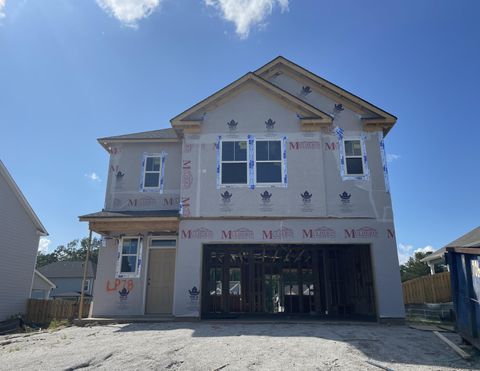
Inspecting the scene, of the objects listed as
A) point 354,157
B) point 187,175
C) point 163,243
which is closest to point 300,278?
point 354,157

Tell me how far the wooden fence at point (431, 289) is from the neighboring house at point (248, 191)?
305 cm

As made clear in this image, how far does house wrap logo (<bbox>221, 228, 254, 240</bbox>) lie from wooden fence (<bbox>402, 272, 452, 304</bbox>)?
8.02 metres

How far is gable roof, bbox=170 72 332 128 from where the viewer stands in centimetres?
1384

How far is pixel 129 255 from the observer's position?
1420 centimetres

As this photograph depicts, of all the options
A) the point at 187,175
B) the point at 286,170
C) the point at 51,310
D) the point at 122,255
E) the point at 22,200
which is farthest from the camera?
the point at 22,200

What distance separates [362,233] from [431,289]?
542 cm

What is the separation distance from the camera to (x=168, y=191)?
14.9m

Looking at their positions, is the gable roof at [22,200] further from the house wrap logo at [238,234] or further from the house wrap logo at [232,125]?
the house wrap logo at [238,234]

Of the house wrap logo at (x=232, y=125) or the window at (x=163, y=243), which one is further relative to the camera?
the window at (x=163, y=243)

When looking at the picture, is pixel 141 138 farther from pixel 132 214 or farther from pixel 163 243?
pixel 163 243

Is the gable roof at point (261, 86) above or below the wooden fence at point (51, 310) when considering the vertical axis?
above

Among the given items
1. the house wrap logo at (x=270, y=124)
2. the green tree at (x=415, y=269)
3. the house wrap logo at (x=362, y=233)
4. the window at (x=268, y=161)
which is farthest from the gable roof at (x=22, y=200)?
the green tree at (x=415, y=269)

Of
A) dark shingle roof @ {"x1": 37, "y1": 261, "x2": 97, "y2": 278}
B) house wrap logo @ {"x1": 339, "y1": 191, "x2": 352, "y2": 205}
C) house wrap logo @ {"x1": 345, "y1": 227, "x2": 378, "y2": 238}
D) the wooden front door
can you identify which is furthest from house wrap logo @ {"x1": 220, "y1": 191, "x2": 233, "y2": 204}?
dark shingle roof @ {"x1": 37, "y1": 261, "x2": 97, "y2": 278}

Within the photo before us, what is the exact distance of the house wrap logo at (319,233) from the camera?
1284 centimetres
